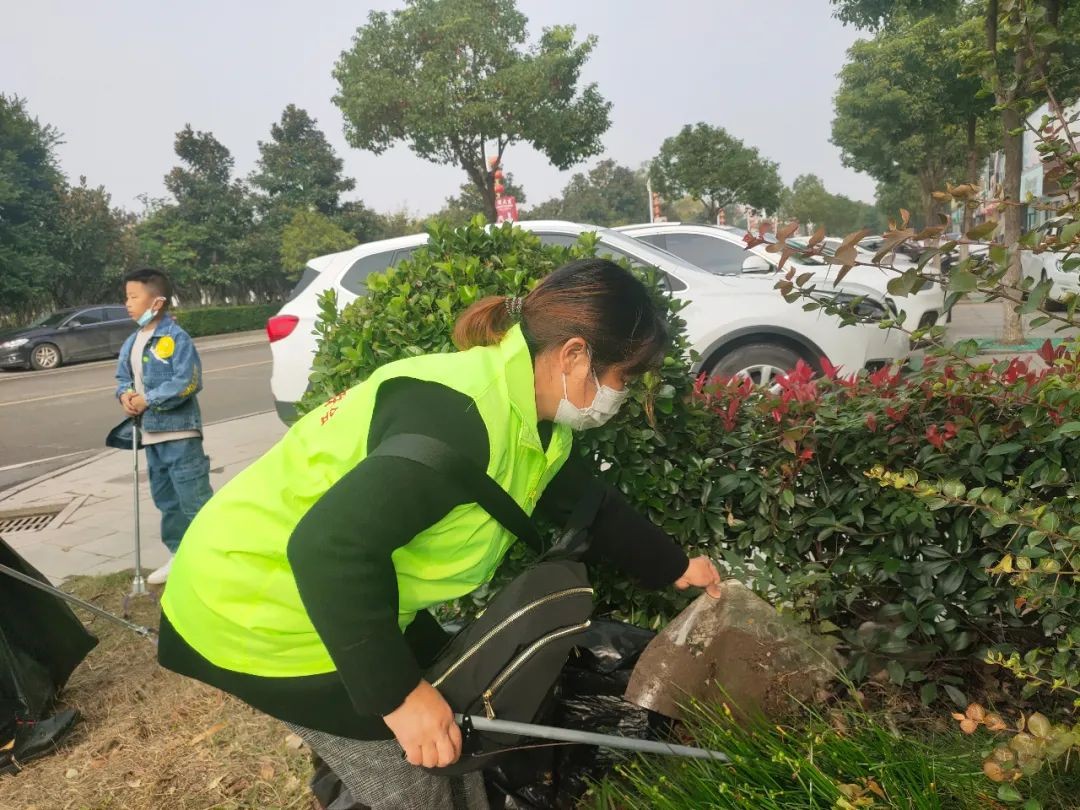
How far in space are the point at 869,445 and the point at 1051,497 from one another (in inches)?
16.5

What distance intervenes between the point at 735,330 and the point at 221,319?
1046 inches

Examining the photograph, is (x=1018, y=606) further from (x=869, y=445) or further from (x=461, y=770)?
(x=461, y=770)

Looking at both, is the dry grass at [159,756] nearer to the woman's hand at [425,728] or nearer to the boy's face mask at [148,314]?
the woman's hand at [425,728]

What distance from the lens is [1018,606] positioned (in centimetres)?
187

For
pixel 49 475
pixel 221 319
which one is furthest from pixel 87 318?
pixel 49 475

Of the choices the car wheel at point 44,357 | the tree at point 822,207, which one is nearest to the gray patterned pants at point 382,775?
the car wheel at point 44,357

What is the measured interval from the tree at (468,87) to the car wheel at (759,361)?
17.6 m

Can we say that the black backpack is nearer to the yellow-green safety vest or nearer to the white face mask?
the yellow-green safety vest

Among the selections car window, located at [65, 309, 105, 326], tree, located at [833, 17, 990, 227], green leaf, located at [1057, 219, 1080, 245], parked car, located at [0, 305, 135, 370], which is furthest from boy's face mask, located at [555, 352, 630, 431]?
car window, located at [65, 309, 105, 326]

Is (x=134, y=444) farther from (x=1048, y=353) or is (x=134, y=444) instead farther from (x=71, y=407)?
(x=71, y=407)

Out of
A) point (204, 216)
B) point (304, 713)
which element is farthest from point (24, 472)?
point (204, 216)

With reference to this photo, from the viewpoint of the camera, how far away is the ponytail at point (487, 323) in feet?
5.40

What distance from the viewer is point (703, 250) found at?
828 centimetres

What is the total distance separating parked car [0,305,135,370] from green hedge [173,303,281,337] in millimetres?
6454
